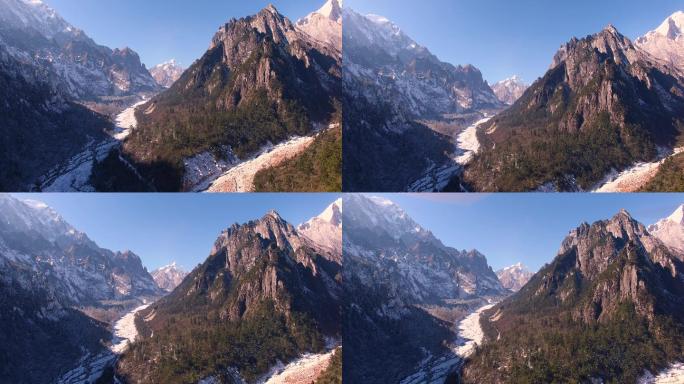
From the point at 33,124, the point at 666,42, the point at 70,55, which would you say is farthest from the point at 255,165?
the point at 666,42

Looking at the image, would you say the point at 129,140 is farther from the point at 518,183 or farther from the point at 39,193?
the point at 518,183

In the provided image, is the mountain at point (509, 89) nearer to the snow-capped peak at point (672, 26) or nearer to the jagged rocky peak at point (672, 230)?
the snow-capped peak at point (672, 26)

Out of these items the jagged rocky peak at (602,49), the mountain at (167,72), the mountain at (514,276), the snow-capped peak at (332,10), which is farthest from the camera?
the mountain at (167,72)

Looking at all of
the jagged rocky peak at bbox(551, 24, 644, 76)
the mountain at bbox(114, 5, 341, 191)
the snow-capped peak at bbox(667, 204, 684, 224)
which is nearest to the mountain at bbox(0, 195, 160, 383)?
the mountain at bbox(114, 5, 341, 191)

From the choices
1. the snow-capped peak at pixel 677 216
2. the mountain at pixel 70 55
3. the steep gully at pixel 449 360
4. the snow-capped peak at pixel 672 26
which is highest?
the mountain at pixel 70 55

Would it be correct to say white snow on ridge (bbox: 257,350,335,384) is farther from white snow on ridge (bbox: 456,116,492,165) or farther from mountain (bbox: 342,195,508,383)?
white snow on ridge (bbox: 456,116,492,165)

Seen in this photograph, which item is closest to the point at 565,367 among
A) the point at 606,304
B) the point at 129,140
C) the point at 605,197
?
the point at 606,304

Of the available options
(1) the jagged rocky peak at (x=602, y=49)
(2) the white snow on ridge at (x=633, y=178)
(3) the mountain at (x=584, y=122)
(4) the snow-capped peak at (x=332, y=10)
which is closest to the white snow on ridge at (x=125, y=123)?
(4) the snow-capped peak at (x=332, y=10)
